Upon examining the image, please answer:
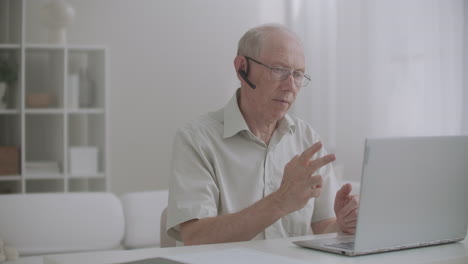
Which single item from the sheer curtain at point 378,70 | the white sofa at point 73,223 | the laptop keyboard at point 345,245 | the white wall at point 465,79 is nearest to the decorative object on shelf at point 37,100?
the white sofa at point 73,223

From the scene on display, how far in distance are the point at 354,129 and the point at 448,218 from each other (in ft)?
8.10

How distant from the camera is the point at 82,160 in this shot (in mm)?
4305

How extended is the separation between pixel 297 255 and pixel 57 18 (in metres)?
3.42

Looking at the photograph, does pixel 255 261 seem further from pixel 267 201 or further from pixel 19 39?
pixel 19 39

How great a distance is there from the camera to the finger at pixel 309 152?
4.72 feet

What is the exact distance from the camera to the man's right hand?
148 centimetres

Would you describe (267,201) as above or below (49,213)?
above

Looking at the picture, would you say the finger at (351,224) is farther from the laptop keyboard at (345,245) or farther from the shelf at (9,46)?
the shelf at (9,46)

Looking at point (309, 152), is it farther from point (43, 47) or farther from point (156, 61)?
point (156, 61)

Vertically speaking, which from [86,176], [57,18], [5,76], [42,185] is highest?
[57,18]

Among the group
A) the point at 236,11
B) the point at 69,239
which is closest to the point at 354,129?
the point at 236,11

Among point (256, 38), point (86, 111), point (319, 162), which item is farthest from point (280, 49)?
point (86, 111)

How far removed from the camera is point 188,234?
A: 1762 mm

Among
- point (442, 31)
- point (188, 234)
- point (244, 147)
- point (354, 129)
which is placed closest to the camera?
point (188, 234)
